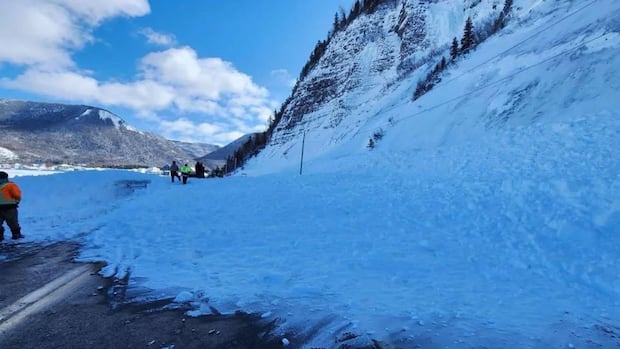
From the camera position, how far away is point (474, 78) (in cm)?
2791

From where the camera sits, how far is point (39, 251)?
848 cm

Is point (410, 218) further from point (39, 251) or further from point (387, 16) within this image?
point (387, 16)

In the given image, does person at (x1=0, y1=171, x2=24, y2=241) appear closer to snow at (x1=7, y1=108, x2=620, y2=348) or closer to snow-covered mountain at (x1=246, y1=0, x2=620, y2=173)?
snow at (x1=7, y1=108, x2=620, y2=348)

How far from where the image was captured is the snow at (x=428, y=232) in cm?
515

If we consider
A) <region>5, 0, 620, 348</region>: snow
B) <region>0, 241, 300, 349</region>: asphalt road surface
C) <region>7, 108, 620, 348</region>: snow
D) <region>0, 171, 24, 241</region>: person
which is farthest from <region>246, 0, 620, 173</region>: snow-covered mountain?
<region>0, 171, 24, 241</region>: person

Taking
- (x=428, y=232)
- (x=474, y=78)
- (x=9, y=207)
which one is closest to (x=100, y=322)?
(x=9, y=207)

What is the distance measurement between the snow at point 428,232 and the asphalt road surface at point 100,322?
0.32 meters

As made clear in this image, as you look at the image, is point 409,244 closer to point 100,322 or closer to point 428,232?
point 428,232

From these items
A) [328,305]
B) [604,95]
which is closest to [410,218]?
[328,305]

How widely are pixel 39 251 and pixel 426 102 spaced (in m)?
27.1

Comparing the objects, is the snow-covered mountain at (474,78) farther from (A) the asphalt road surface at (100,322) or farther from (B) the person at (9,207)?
(B) the person at (9,207)

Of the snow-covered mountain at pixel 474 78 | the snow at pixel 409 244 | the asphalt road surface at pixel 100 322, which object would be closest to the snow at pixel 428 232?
the snow at pixel 409 244

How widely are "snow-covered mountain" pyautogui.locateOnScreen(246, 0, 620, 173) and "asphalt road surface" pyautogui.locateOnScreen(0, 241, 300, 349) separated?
626 inches

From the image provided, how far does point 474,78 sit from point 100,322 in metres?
27.6
